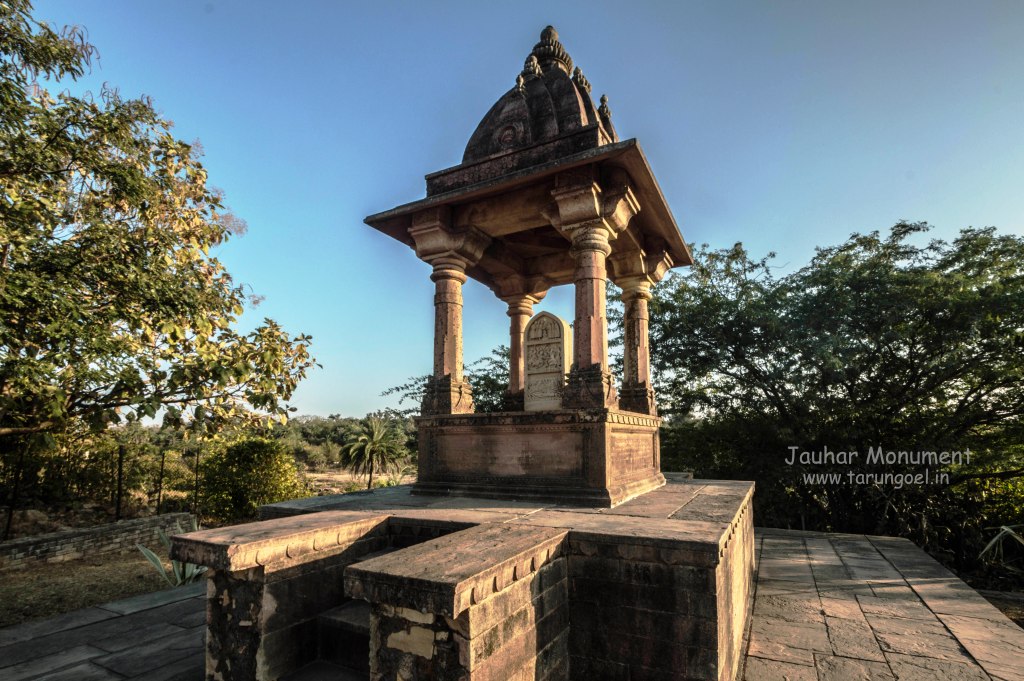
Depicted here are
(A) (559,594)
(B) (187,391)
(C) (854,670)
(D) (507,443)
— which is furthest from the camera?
(B) (187,391)

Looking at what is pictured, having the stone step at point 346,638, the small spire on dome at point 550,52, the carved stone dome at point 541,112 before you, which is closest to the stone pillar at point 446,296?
the carved stone dome at point 541,112

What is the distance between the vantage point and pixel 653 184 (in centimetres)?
519

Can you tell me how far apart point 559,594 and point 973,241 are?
1159cm

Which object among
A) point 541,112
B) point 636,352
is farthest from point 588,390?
point 541,112

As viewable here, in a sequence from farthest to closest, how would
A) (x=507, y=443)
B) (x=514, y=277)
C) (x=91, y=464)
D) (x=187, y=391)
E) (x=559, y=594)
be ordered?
(x=91, y=464) < (x=514, y=277) < (x=187, y=391) < (x=507, y=443) < (x=559, y=594)

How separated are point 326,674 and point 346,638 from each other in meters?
0.19

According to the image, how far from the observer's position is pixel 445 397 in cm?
539

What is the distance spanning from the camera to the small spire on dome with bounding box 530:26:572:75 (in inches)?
261

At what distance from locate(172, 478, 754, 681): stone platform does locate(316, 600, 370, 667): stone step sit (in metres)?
0.03

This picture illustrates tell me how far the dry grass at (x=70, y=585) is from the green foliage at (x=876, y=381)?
10705mm

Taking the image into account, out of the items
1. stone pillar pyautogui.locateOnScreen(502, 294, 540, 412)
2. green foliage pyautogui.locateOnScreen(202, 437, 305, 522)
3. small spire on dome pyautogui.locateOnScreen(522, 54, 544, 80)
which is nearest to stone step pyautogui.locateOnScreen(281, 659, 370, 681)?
stone pillar pyautogui.locateOnScreen(502, 294, 540, 412)

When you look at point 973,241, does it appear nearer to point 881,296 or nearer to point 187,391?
point 881,296

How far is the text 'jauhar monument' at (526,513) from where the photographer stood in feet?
7.91

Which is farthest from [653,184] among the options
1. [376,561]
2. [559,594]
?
[376,561]
